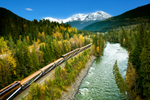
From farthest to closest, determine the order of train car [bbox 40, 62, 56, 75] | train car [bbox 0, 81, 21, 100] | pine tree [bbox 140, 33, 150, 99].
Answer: train car [bbox 40, 62, 56, 75], train car [bbox 0, 81, 21, 100], pine tree [bbox 140, 33, 150, 99]

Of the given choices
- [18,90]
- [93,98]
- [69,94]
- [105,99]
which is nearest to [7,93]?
[18,90]

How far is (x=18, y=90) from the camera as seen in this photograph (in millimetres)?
19734

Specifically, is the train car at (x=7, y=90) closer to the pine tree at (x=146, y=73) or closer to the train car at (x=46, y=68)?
the train car at (x=46, y=68)

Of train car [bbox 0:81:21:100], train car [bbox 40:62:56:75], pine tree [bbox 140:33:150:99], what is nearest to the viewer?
pine tree [bbox 140:33:150:99]

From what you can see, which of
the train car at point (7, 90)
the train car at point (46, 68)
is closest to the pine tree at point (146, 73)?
the train car at point (7, 90)

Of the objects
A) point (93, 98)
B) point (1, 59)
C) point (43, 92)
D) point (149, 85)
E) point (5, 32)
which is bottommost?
point (93, 98)

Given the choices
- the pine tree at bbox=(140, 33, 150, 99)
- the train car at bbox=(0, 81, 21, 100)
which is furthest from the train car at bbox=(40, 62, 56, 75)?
the pine tree at bbox=(140, 33, 150, 99)

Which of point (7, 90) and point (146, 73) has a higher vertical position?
point (146, 73)

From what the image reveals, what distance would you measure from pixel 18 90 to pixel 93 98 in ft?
59.7

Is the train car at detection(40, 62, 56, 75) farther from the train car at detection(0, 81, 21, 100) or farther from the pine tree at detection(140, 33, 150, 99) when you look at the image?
the pine tree at detection(140, 33, 150, 99)

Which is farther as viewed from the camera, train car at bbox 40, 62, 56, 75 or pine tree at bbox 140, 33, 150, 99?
train car at bbox 40, 62, 56, 75

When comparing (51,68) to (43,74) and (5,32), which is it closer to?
(43,74)

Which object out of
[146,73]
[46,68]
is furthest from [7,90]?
[146,73]

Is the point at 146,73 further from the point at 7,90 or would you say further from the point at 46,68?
the point at 7,90
